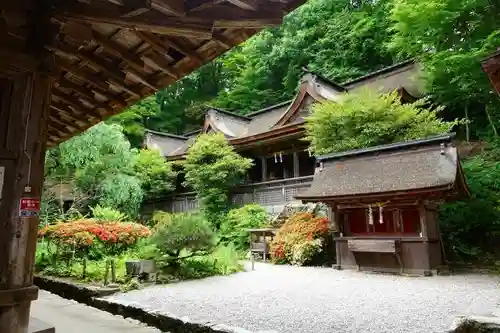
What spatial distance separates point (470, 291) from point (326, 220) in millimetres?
5666

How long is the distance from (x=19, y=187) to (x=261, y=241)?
12.2 m

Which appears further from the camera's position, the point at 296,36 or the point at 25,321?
the point at 296,36

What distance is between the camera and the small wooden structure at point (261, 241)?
13.8 meters

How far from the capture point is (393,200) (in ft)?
33.2

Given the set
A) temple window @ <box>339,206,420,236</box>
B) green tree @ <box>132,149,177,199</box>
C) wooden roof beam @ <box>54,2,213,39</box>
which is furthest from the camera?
green tree @ <box>132,149,177,199</box>

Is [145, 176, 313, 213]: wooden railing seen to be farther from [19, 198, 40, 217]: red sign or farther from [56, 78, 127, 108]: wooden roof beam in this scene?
[19, 198, 40, 217]: red sign

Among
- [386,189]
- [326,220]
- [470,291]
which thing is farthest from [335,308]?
[326,220]

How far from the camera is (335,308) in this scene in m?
6.47

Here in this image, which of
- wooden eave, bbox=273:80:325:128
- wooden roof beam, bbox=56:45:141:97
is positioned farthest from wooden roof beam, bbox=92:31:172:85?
wooden eave, bbox=273:80:325:128

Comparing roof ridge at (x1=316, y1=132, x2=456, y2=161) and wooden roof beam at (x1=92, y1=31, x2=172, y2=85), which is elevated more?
roof ridge at (x1=316, y1=132, x2=456, y2=161)

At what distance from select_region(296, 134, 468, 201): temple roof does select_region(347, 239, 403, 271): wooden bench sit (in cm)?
126

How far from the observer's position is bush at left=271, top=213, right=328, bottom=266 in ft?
39.9

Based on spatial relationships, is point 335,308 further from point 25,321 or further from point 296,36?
point 296,36

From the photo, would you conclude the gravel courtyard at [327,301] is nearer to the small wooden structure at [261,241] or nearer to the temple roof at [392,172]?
the temple roof at [392,172]
